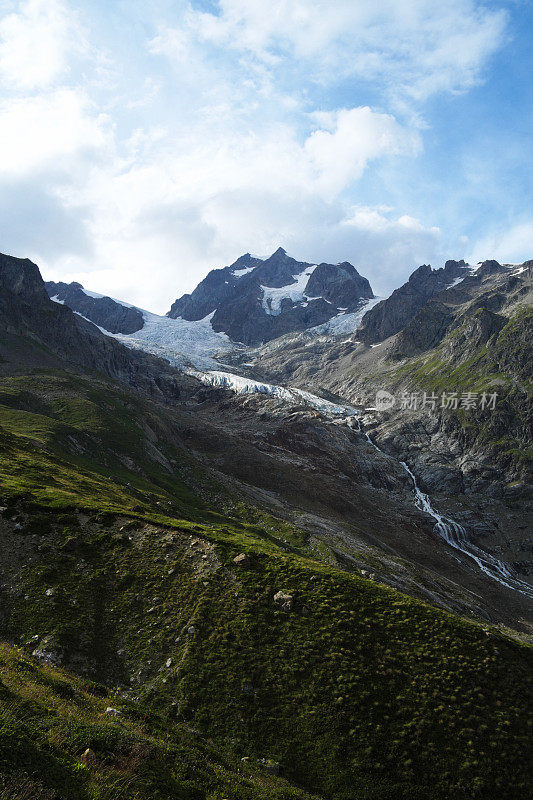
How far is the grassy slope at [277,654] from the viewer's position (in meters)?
16.5

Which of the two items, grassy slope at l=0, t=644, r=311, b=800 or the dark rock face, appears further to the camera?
the dark rock face

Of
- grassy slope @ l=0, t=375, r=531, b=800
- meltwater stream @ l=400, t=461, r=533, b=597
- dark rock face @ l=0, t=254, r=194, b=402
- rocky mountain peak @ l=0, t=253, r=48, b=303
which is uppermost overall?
rocky mountain peak @ l=0, t=253, r=48, b=303

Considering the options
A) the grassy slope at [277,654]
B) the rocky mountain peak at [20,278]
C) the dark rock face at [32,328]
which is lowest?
the grassy slope at [277,654]

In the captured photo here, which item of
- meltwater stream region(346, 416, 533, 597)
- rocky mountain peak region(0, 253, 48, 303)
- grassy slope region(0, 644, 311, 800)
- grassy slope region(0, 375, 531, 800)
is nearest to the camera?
grassy slope region(0, 644, 311, 800)

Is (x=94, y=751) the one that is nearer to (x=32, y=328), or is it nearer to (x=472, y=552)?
(x=472, y=552)

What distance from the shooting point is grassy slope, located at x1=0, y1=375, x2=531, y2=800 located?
1653cm

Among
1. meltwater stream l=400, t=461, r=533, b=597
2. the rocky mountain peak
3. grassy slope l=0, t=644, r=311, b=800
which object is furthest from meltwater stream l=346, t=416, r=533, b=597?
the rocky mountain peak

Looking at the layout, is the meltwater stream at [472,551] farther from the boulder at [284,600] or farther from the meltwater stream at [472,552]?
the boulder at [284,600]

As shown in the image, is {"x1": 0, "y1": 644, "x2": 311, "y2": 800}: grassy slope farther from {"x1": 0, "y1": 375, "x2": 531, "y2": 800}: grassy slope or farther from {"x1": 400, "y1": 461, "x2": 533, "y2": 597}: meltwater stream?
{"x1": 400, "y1": 461, "x2": 533, "y2": 597}: meltwater stream

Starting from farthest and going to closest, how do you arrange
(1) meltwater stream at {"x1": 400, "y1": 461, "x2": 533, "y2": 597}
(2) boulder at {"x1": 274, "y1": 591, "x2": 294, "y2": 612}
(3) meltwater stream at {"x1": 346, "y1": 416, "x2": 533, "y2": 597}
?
1. (1) meltwater stream at {"x1": 400, "y1": 461, "x2": 533, "y2": 597}
2. (3) meltwater stream at {"x1": 346, "y1": 416, "x2": 533, "y2": 597}
3. (2) boulder at {"x1": 274, "y1": 591, "x2": 294, "y2": 612}

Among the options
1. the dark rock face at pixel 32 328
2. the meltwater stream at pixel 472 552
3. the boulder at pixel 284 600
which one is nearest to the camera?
the boulder at pixel 284 600

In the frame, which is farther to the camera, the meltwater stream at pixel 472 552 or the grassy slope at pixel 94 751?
the meltwater stream at pixel 472 552

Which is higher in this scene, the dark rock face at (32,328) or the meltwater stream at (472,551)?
the dark rock face at (32,328)

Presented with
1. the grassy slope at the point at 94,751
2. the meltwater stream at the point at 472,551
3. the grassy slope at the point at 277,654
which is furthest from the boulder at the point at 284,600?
the meltwater stream at the point at 472,551
